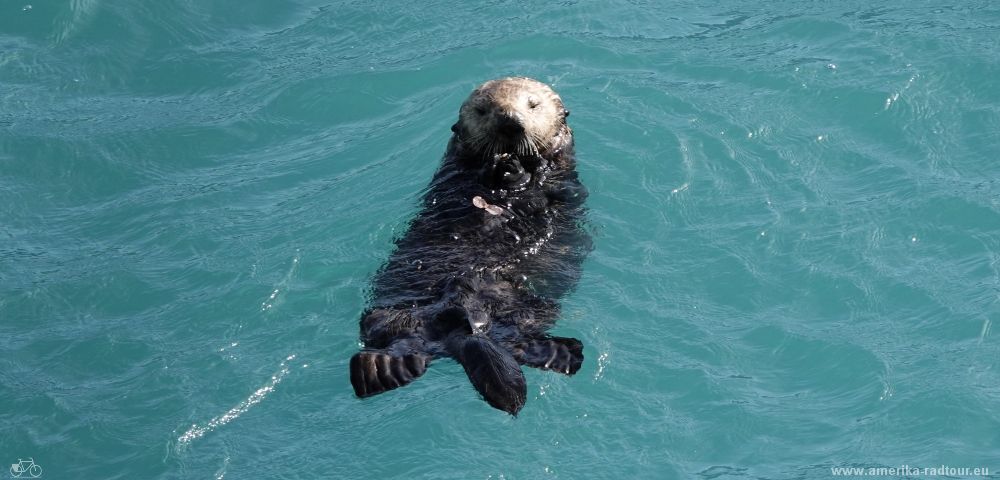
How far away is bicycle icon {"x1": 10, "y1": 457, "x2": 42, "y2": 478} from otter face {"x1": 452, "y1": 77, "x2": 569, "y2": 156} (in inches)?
136

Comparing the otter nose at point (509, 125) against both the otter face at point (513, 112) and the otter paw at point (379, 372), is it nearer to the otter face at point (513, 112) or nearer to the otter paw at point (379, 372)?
the otter face at point (513, 112)

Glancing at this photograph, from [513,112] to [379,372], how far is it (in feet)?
8.31

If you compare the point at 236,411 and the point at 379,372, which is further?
the point at 236,411

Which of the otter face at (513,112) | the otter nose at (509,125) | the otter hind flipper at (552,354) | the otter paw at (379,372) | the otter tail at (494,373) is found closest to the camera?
the otter tail at (494,373)

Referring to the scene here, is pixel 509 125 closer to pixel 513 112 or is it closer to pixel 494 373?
pixel 513 112

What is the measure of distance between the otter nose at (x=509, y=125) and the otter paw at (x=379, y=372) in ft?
7.47

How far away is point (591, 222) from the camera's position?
7.59 meters

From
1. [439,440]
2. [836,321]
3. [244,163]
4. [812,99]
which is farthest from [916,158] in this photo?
[244,163]

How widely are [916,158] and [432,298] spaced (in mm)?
3825

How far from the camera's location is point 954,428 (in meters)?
6.00

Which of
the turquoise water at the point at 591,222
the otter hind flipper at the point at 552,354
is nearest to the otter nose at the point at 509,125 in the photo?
the turquoise water at the point at 591,222

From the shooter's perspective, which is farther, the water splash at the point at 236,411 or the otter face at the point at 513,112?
the otter face at the point at 513,112

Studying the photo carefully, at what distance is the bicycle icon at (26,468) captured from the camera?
597 cm
